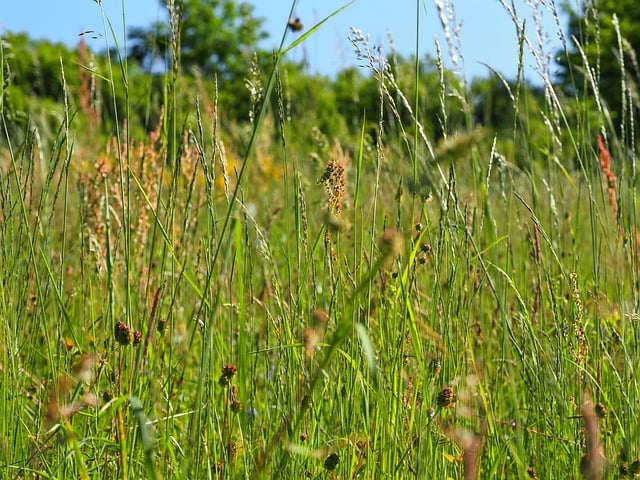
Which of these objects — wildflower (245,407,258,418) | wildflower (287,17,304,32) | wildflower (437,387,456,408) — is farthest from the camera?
wildflower (287,17,304,32)

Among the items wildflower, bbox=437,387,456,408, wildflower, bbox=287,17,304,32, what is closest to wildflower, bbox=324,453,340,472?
wildflower, bbox=437,387,456,408

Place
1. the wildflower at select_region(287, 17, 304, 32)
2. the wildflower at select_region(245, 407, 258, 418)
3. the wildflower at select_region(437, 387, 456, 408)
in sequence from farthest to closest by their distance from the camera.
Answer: the wildflower at select_region(287, 17, 304, 32) → the wildflower at select_region(245, 407, 258, 418) → the wildflower at select_region(437, 387, 456, 408)

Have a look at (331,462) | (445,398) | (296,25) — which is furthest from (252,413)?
(296,25)

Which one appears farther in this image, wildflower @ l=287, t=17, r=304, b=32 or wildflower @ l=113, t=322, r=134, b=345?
wildflower @ l=287, t=17, r=304, b=32

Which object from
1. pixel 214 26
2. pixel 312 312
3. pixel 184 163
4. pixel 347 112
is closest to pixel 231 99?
pixel 347 112

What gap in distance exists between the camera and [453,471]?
1.43 m

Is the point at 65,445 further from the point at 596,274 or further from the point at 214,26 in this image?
the point at 214,26

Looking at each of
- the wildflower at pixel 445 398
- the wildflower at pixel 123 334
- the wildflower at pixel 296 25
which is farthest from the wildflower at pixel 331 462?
the wildflower at pixel 296 25

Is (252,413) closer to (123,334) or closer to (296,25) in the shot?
(123,334)

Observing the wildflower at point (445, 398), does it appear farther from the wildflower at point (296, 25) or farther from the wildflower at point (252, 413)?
the wildflower at point (296, 25)

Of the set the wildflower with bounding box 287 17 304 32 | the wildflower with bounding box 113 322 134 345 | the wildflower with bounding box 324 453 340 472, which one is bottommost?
the wildflower with bounding box 324 453 340 472

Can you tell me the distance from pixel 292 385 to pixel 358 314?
167 millimetres

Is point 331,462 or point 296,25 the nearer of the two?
point 331,462

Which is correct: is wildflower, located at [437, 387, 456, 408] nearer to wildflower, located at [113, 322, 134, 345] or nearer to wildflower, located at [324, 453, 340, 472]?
wildflower, located at [324, 453, 340, 472]
